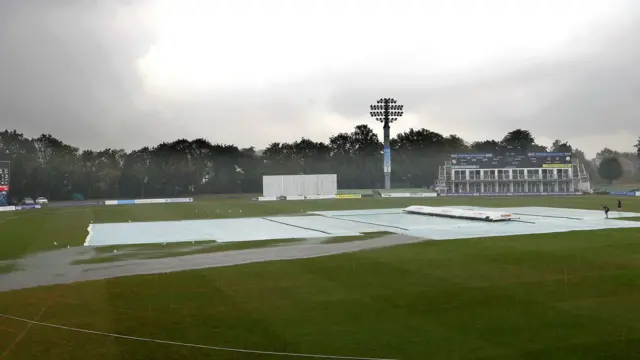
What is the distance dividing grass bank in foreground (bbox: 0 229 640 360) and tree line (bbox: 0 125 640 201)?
284 ft

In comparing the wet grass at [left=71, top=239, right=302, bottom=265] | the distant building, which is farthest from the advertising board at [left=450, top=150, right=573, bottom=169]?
the wet grass at [left=71, top=239, right=302, bottom=265]

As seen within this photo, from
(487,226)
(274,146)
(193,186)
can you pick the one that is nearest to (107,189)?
(193,186)

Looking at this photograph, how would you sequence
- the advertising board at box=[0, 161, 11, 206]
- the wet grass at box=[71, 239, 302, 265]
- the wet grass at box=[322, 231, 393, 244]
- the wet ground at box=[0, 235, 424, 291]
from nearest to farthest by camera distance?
the wet ground at box=[0, 235, 424, 291]
the wet grass at box=[71, 239, 302, 265]
the wet grass at box=[322, 231, 393, 244]
the advertising board at box=[0, 161, 11, 206]

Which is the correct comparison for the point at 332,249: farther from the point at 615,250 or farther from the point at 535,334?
the point at 535,334

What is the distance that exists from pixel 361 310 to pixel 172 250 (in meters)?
15.3

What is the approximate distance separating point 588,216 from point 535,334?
3494cm

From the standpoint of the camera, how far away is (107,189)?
10650 cm

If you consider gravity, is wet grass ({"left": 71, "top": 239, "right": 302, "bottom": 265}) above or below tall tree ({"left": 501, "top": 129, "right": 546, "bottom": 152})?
below

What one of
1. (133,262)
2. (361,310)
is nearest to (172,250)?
(133,262)

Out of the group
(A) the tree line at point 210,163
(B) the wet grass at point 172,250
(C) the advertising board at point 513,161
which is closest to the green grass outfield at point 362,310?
(B) the wet grass at point 172,250

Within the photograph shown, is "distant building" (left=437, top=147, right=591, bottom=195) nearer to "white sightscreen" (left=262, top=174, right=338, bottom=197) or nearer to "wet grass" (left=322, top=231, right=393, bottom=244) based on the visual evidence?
"white sightscreen" (left=262, top=174, right=338, bottom=197)

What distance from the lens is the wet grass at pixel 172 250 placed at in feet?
76.5

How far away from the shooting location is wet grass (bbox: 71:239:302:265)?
23312 millimetres

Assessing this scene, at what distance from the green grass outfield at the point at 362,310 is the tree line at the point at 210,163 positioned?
8674 cm
